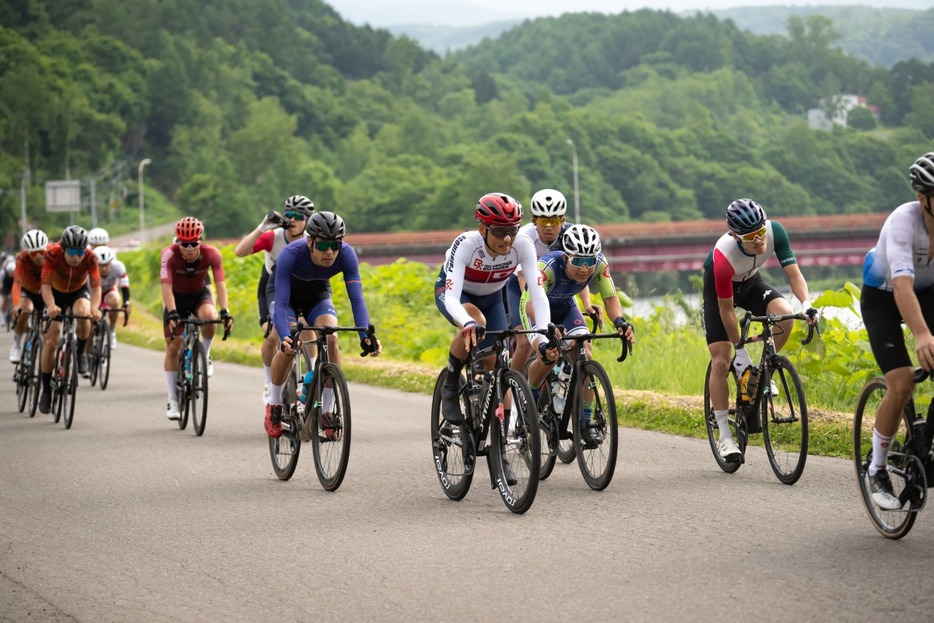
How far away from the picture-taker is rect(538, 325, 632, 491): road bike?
872cm

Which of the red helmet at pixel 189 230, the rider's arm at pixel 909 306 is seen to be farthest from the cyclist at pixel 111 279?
the rider's arm at pixel 909 306

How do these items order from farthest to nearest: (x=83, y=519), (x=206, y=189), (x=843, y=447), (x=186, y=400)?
1. (x=206, y=189)
2. (x=186, y=400)
3. (x=843, y=447)
4. (x=83, y=519)

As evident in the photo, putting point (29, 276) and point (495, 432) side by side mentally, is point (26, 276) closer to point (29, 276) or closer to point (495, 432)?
point (29, 276)

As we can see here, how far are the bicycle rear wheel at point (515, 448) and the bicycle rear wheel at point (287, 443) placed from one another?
6.59 ft

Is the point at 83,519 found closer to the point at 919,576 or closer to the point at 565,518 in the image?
the point at 565,518

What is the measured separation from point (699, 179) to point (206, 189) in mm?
45687

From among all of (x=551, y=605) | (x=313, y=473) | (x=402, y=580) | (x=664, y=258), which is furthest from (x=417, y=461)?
(x=664, y=258)

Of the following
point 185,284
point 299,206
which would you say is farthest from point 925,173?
point 185,284

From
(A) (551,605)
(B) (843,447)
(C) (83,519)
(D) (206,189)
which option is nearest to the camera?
(A) (551,605)

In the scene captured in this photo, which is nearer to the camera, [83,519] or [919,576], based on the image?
[919,576]

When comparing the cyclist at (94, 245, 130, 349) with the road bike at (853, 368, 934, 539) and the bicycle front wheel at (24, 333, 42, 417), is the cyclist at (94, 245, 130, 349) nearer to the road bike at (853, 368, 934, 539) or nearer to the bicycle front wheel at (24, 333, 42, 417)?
the bicycle front wheel at (24, 333, 42, 417)

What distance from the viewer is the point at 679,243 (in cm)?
7262

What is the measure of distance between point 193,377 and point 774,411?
6228 mm

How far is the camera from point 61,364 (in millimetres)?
14203
